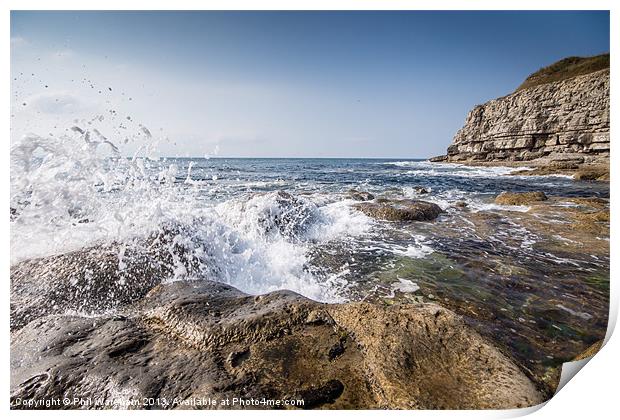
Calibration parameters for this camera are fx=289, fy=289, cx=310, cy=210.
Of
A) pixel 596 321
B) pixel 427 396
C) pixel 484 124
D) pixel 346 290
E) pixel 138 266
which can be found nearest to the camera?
pixel 427 396

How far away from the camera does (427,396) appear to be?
5.58ft

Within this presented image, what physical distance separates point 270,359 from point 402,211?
6.27m

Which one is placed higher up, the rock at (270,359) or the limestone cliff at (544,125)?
the limestone cliff at (544,125)

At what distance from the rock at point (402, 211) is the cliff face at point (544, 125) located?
13.7 meters

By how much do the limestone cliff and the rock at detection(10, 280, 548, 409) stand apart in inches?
744

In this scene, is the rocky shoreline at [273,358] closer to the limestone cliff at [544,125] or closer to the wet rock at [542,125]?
the wet rock at [542,125]

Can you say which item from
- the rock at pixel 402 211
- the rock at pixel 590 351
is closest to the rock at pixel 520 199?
the rock at pixel 402 211

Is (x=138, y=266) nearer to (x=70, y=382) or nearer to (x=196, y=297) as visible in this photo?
(x=196, y=297)

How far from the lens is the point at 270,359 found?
6.34 ft

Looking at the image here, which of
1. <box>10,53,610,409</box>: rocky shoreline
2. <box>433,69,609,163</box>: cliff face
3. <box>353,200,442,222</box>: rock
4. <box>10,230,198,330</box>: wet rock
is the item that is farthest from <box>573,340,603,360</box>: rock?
<box>433,69,609,163</box>: cliff face

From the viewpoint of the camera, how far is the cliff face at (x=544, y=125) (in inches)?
789

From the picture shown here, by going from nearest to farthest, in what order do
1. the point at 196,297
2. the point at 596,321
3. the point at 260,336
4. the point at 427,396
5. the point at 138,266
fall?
1. the point at 427,396
2. the point at 260,336
3. the point at 196,297
4. the point at 596,321
5. the point at 138,266
